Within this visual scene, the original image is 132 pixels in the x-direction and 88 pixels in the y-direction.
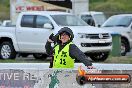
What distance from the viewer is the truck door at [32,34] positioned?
1783 centimetres

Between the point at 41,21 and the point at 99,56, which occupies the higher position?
the point at 41,21

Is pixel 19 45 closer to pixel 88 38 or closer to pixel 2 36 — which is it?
pixel 2 36

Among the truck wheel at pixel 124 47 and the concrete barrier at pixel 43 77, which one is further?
the truck wheel at pixel 124 47

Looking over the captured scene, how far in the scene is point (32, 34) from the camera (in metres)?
18.1

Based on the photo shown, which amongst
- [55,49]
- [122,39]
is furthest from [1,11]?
[55,49]

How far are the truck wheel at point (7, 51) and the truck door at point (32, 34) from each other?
40 centimetres

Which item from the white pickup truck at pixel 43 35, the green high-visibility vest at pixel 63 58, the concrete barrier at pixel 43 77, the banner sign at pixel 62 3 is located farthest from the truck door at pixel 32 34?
the concrete barrier at pixel 43 77

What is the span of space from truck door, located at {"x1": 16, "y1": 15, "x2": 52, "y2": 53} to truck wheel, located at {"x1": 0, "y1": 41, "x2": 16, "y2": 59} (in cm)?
40

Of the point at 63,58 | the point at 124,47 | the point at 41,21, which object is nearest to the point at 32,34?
the point at 41,21

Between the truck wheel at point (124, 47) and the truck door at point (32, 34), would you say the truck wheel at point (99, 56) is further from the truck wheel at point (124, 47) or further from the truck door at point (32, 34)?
the truck wheel at point (124, 47)

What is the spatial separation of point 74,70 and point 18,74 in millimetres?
858

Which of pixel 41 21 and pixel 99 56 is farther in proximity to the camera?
pixel 41 21

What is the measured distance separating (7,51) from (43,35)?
185 cm

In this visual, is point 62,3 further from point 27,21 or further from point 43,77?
point 43,77
